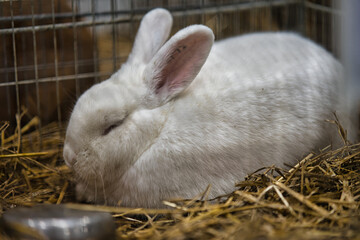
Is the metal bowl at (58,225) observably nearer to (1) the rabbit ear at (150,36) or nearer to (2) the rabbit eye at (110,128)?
(2) the rabbit eye at (110,128)

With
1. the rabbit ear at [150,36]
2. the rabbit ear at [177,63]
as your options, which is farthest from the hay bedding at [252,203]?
the rabbit ear at [150,36]

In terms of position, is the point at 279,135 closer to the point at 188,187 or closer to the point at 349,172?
the point at 349,172

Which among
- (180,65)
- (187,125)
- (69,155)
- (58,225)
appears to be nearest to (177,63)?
(180,65)

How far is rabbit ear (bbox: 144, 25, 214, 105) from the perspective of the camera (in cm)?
229

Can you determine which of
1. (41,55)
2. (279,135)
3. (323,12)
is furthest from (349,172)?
(41,55)

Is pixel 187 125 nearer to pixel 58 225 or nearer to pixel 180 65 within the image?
pixel 180 65

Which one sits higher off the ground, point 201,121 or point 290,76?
Result: point 290,76

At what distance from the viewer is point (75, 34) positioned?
3.15 m

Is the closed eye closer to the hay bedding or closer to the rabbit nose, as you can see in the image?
the rabbit nose

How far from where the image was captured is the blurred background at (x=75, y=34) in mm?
2994

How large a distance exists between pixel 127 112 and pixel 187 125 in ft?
0.93

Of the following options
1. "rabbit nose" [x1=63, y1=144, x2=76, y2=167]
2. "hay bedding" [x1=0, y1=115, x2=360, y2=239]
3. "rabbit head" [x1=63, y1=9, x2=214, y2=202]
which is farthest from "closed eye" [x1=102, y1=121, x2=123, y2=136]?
"hay bedding" [x1=0, y1=115, x2=360, y2=239]

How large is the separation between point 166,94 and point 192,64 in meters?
0.19

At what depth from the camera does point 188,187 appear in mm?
2332
